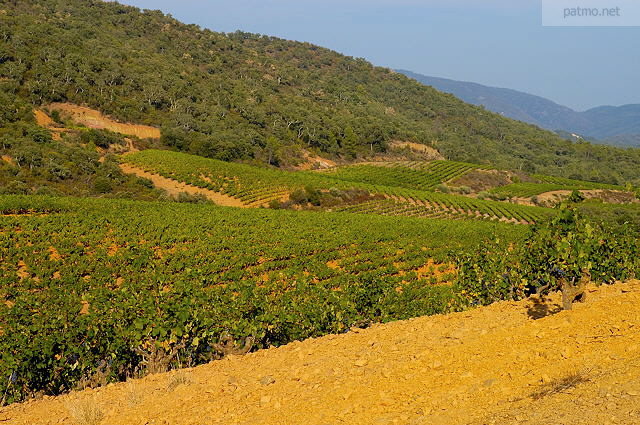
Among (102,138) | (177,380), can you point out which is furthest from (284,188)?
(177,380)

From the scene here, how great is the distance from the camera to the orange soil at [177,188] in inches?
2416

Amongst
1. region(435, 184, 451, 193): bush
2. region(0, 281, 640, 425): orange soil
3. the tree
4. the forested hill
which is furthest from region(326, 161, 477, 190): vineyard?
region(0, 281, 640, 425): orange soil

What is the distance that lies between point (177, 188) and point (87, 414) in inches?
2324

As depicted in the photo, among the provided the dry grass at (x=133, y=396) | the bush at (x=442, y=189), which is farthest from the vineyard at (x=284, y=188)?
the dry grass at (x=133, y=396)

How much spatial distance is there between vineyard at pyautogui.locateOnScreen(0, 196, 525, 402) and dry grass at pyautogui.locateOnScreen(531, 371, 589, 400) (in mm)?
8168

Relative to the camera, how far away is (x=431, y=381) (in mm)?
7453

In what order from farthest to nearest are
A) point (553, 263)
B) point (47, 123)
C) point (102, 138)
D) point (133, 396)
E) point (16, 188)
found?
point (47, 123)
point (102, 138)
point (16, 188)
point (553, 263)
point (133, 396)

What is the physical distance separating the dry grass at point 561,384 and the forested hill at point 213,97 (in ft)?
231

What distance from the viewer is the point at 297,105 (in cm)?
13412

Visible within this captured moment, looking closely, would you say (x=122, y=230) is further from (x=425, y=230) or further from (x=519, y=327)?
(x=519, y=327)

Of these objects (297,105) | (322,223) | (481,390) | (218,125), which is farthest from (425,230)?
(297,105)

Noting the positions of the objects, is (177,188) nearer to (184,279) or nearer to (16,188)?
(16,188)

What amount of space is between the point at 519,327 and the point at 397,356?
2199 millimetres

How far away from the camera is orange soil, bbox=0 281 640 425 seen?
6137 millimetres
